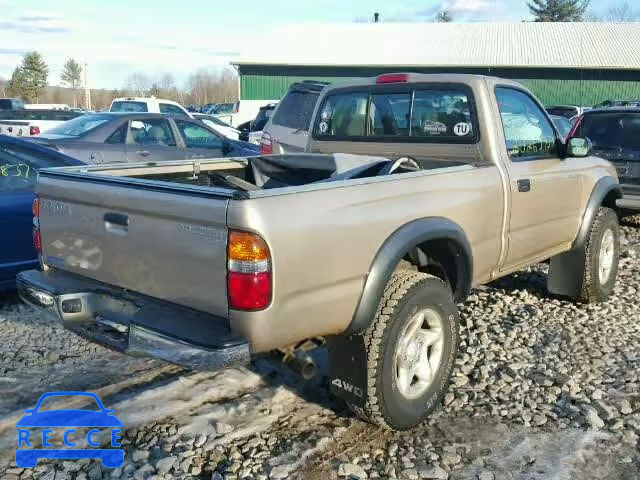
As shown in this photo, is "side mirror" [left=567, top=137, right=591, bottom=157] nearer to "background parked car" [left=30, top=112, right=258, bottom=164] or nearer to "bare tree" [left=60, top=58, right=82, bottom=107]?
"background parked car" [left=30, top=112, right=258, bottom=164]

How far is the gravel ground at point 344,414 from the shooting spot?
3.18 metres

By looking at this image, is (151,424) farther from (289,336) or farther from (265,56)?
(265,56)

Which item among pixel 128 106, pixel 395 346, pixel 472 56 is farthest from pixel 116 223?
pixel 472 56

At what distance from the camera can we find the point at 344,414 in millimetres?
3717

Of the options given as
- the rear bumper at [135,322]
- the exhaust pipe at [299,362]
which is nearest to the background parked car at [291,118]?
the rear bumper at [135,322]

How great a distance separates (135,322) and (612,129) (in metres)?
8.02

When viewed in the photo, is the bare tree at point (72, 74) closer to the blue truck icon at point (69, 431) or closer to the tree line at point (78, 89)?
the tree line at point (78, 89)

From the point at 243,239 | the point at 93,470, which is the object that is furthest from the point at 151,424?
the point at 243,239

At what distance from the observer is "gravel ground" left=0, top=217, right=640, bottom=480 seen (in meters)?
3.18

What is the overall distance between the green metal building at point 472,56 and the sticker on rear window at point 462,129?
32835 mm

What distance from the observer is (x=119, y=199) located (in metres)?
3.18

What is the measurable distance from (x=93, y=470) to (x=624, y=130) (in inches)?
326

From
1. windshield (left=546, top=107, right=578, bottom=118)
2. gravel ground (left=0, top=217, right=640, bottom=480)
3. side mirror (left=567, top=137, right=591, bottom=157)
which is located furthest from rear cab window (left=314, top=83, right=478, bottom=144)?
windshield (left=546, top=107, right=578, bottom=118)

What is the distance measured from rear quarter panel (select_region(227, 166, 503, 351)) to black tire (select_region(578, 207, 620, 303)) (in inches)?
96.9
